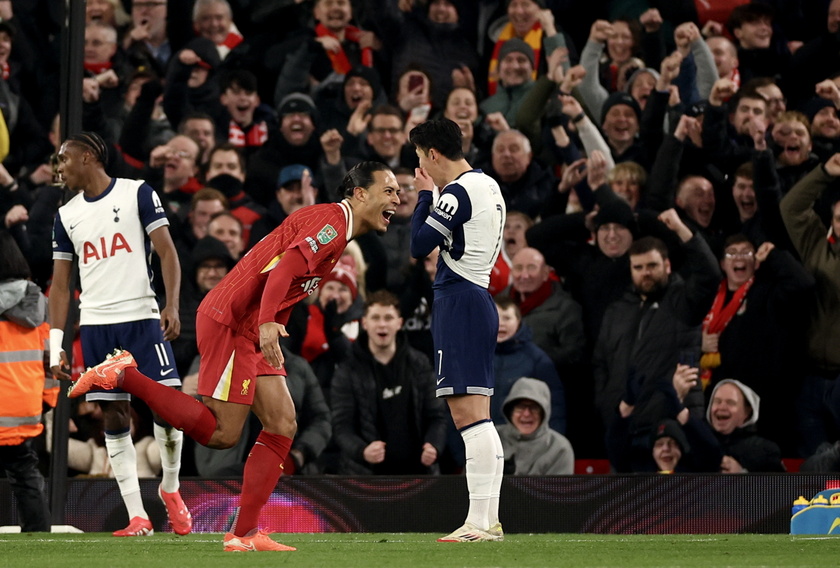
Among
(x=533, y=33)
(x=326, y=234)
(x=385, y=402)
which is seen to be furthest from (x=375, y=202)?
(x=533, y=33)

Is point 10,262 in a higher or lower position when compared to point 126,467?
higher

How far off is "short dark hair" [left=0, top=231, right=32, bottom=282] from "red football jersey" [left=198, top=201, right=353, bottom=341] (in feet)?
6.19

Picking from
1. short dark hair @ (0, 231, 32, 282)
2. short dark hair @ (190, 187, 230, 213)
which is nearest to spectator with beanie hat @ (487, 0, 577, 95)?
short dark hair @ (190, 187, 230, 213)

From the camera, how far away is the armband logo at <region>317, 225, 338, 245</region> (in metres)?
4.88

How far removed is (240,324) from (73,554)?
3.78 feet

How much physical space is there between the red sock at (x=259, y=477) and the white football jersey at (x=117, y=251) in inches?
60.5

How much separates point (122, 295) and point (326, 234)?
178 centimetres

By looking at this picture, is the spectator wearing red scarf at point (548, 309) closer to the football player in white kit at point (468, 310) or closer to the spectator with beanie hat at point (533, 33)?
the spectator with beanie hat at point (533, 33)

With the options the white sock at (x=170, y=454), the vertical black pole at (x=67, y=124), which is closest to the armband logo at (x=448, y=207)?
the white sock at (x=170, y=454)

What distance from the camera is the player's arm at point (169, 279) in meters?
6.16

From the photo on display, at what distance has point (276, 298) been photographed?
15.6 feet

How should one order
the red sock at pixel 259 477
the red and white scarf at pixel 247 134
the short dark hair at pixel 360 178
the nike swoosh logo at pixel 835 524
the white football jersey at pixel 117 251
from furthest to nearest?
the red and white scarf at pixel 247 134, the nike swoosh logo at pixel 835 524, the white football jersey at pixel 117 251, the short dark hair at pixel 360 178, the red sock at pixel 259 477

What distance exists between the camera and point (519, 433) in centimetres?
820

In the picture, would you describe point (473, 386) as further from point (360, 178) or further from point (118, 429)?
point (118, 429)
